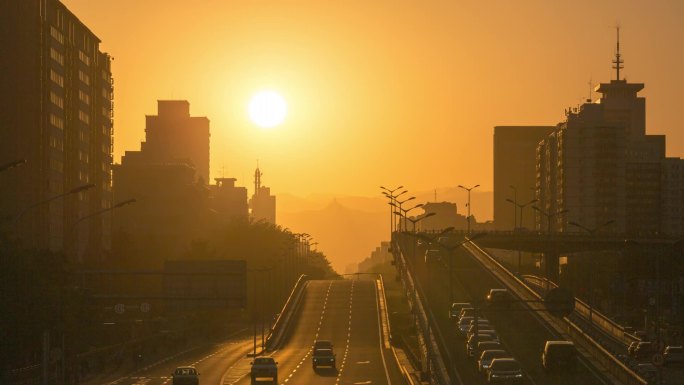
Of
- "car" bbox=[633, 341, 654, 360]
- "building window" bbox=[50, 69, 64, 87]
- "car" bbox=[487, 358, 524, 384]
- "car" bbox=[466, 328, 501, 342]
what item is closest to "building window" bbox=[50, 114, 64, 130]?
"building window" bbox=[50, 69, 64, 87]

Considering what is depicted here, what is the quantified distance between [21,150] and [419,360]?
2689 inches

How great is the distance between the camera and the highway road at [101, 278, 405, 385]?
324ft

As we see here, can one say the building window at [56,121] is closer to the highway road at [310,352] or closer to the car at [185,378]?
the highway road at [310,352]

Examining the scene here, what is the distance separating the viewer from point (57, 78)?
173 meters

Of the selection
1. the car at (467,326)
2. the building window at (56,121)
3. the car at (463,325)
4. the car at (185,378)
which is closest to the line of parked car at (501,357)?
the car at (467,326)

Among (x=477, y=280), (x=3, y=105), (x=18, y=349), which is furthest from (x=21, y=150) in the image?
(x=18, y=349)

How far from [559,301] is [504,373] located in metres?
10.1

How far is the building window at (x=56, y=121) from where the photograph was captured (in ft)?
556

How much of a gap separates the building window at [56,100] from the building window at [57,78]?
171 cm

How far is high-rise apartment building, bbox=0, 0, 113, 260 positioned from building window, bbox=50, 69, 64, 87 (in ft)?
0.40

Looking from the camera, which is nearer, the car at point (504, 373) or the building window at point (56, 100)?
the car at point (504, 373)

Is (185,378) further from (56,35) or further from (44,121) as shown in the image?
(56,35)

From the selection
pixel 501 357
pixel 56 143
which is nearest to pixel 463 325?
pixel 501 357

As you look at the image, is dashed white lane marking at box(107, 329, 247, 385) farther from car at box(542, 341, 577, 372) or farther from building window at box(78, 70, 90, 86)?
building window at box(78, 70, 90, 86)
